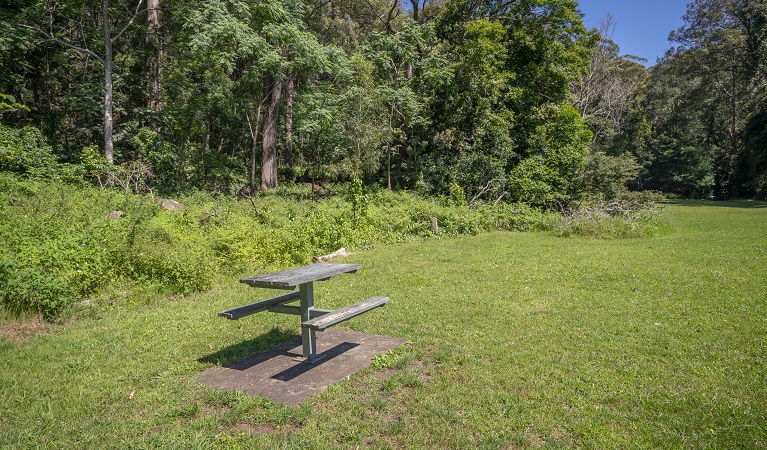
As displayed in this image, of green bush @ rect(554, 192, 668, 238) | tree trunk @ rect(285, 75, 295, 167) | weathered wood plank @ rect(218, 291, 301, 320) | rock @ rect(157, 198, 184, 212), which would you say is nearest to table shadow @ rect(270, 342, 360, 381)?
weathered wood plank @ rect(218, 291, 301, 320)

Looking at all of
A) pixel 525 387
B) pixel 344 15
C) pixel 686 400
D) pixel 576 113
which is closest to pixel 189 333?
pixel 525 387

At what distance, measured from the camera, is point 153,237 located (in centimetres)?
813

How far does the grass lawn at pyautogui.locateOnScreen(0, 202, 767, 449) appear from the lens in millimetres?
3365

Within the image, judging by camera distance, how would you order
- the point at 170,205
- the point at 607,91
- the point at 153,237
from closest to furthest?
1. the point at 153,237
2. the point at 170,205
3. the point at 607,91

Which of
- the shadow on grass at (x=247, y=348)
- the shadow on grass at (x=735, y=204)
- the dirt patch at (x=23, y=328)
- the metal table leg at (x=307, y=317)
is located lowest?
the shadow on grass at (x=247, y=348)

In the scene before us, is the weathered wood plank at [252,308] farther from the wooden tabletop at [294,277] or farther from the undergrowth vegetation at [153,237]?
the undergrowth vegetation at [153,237]

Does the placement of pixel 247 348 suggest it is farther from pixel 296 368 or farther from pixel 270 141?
pixel 270 141

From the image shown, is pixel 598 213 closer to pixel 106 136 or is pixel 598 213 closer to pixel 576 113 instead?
pixel 576 113

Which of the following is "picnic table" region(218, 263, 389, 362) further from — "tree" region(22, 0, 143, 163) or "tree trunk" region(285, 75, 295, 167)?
"tree trunk" region(285, 75, 295, 167)

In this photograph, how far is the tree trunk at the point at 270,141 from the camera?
2202 centimetres

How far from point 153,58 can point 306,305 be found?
20.6m

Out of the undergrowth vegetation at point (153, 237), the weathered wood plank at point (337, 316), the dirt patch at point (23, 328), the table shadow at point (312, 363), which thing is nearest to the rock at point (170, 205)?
the undergrowth vegetation at point (153, 237)

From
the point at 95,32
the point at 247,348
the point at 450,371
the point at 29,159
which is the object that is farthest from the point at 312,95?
the point at 450,371

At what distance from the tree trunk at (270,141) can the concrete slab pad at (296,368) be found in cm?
1833
